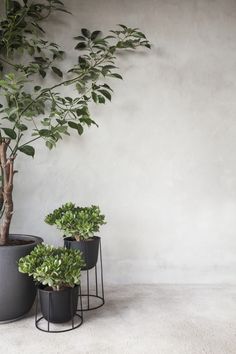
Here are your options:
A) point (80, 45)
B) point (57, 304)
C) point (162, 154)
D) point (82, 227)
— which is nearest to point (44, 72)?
point (80, 45)

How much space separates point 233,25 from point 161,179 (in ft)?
4.13

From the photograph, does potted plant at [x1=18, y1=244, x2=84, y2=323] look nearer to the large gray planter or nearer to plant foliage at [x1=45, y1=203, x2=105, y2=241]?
the large gray planter

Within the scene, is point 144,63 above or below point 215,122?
above

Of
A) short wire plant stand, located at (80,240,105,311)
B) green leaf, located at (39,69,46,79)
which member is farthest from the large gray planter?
green leaf, located at (39,69,46,79)

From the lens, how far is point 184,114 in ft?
8.34

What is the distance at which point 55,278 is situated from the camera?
1660mm

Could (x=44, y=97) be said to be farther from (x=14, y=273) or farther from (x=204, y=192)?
(x=204, y=192)

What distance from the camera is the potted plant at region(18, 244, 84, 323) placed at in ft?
5.47

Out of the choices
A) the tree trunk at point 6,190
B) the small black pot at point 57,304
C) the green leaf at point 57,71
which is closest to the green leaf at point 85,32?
the green leaf at point 57,71

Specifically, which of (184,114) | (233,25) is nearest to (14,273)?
(184,114)

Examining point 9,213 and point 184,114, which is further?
point 184,114

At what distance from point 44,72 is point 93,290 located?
154 cm

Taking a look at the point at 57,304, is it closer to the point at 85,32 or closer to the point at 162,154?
the point at 162,154

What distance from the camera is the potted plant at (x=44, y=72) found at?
2088 millimetres
